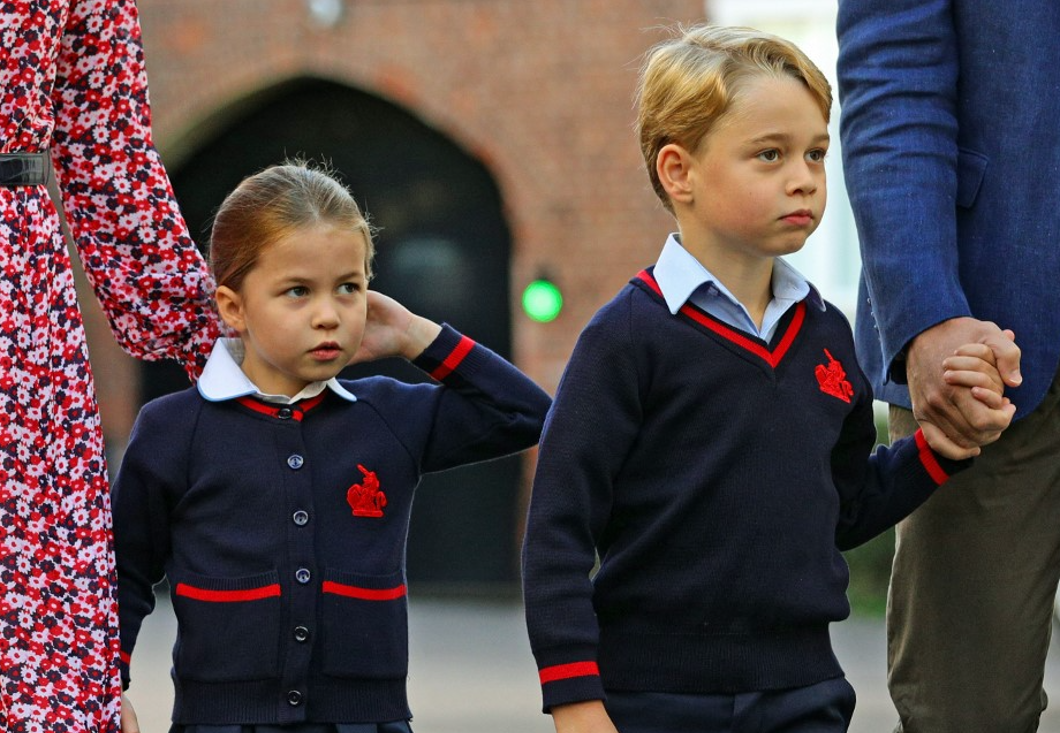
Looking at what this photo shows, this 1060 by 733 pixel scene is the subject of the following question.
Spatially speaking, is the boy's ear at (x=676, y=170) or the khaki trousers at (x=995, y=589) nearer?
the boy's ear at (x=676, y=170)

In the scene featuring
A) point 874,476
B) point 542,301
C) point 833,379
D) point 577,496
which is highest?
Answer: point 542,301

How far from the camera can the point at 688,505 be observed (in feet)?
9.29

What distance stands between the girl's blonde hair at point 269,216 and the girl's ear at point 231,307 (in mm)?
14

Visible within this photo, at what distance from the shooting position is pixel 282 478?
10.1ft

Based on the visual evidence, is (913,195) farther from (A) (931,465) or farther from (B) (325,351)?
(B) (325,351)

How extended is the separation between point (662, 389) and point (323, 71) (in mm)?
8068

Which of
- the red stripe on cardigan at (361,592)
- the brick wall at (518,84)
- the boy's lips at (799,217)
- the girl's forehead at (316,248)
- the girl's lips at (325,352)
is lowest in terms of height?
the red stripe on cardigan at (361,592)

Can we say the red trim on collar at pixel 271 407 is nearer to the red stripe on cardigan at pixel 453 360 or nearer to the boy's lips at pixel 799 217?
the red stripe on cardigan at pixel 453 360

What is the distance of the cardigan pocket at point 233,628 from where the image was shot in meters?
3.02

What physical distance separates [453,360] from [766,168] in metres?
0.75

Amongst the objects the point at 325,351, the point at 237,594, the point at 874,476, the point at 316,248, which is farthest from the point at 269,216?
the point at 874,476

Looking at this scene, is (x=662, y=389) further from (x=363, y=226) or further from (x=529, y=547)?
(x=363, y=226)

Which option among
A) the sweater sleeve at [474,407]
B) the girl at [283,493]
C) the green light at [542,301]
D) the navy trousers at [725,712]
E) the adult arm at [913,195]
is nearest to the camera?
the navy trousers at [725,712]

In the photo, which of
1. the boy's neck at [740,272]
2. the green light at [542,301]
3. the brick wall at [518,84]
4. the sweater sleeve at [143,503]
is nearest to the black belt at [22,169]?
the sweater sleeve at [143,503]
